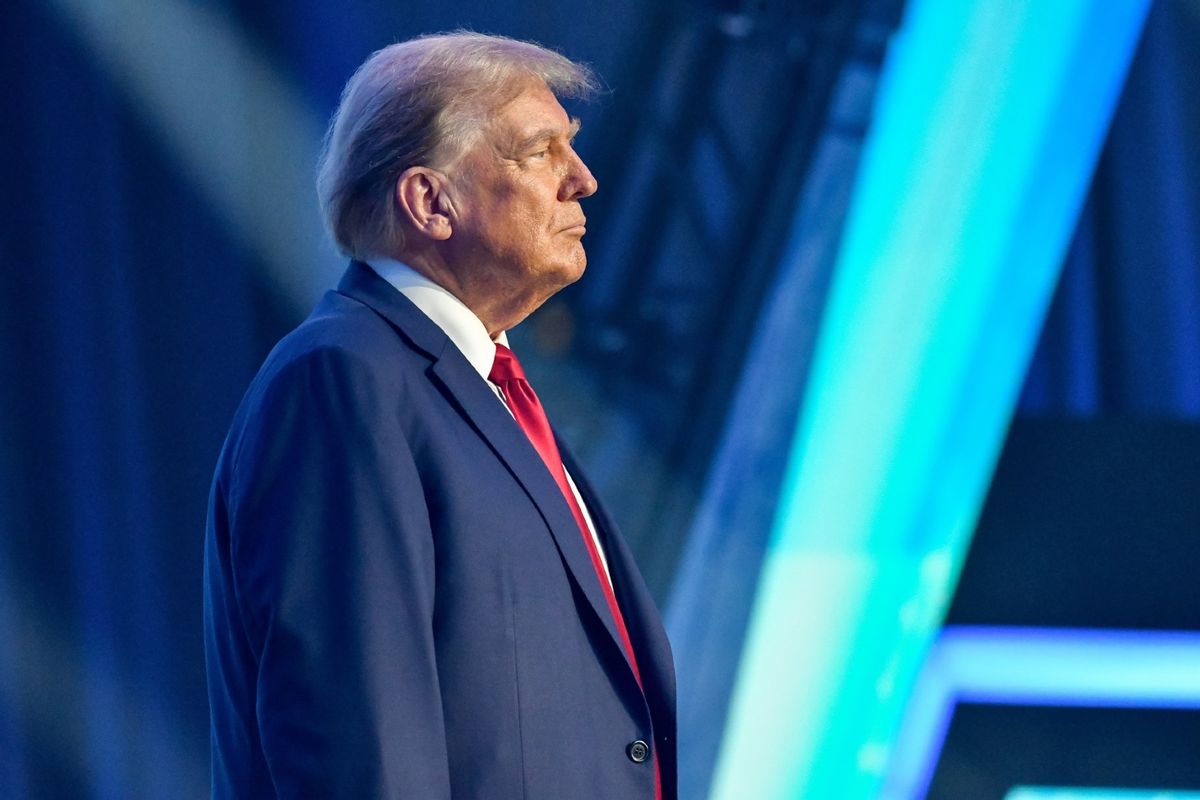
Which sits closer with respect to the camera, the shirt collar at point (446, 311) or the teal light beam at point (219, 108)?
the shirt collar at point (446, 311)

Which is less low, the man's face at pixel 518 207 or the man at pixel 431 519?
the man's face at pixel 518 207

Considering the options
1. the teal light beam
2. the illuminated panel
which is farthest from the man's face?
the illuminated panel

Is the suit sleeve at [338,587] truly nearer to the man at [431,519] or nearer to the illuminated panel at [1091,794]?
the man at [431,519]

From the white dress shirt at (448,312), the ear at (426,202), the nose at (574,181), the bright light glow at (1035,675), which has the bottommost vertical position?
the bright light glow at (1035,675)

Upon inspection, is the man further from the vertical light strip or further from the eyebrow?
the vertical light strip

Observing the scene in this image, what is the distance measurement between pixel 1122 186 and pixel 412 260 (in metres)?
1.54

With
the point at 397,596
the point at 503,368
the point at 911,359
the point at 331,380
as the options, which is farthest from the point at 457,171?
the point at 911,359

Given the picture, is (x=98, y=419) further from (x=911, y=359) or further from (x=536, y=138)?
(x=911, y=359)

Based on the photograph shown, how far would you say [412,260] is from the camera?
42.9 inches

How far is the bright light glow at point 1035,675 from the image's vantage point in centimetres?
215

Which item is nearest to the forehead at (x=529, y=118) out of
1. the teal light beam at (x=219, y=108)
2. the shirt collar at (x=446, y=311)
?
the shirt collar at (x=446, y=311)

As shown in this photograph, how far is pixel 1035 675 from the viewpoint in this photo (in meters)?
2.15

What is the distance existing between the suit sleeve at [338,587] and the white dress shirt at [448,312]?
160mm

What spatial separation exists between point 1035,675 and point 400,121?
5.32 ft
